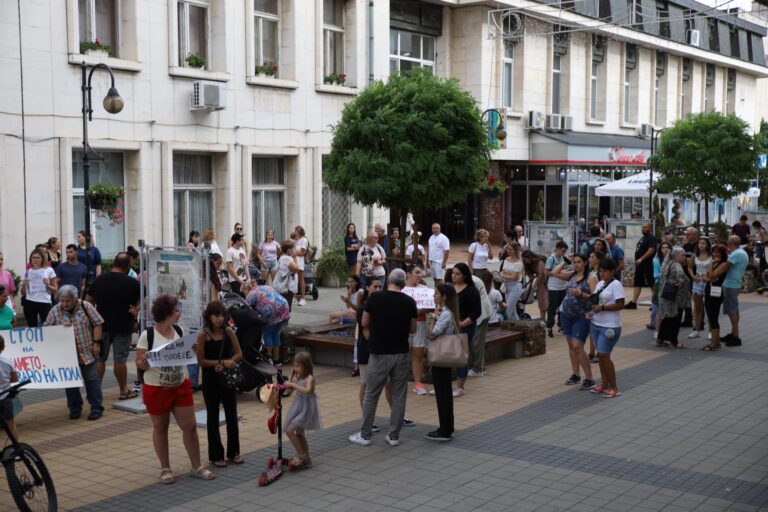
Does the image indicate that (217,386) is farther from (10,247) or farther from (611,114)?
(611,114)

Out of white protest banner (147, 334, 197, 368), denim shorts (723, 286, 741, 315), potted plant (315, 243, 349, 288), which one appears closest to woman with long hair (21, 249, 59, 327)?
white protest banner (147, 334, 197, 368)

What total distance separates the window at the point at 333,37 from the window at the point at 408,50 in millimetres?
4262

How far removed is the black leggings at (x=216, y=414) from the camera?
875 cm

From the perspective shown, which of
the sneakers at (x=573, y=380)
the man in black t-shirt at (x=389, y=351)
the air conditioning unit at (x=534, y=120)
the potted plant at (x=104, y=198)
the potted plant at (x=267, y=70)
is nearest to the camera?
the man in black t-shirt at (x=389, y=351)

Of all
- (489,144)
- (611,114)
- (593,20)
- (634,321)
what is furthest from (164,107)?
(611,114)

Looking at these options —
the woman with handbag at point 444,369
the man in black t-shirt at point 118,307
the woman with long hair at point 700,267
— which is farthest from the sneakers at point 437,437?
the woman with long hair at point 700,267

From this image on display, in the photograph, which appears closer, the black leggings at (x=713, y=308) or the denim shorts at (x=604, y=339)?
the denim shorts at (x=604, y=339)

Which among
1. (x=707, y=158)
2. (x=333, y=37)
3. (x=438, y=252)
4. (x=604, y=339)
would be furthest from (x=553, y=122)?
(x=604, y=339)

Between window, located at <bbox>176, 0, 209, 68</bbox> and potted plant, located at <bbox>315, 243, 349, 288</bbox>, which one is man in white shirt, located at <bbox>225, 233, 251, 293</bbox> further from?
potted plant, located at <bbox>315, 243, 349, 288</bbox>

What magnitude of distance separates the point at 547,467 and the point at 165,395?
3.54m

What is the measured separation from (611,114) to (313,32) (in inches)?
780

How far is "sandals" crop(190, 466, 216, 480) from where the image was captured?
336 inches

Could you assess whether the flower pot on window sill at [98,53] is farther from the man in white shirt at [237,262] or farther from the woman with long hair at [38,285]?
the woman with long hair at [38,285]

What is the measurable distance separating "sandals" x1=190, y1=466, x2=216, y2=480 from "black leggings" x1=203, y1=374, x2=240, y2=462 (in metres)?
0.31
